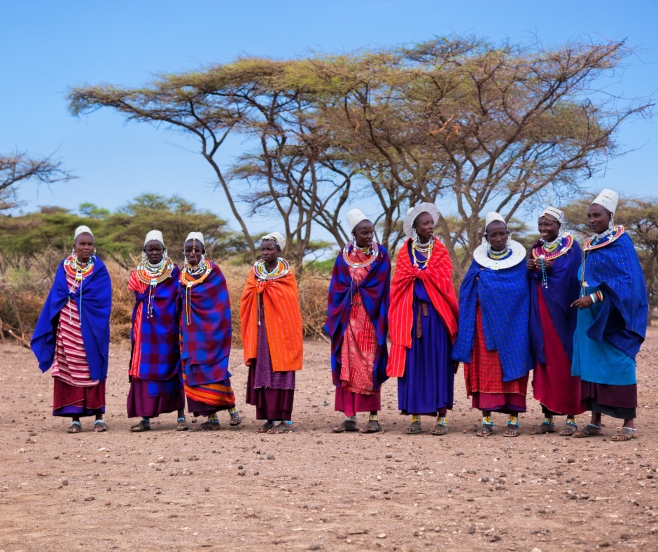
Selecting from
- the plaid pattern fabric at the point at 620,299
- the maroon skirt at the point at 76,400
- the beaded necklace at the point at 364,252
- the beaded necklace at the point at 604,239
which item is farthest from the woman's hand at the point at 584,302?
the maroon skirt at the point at 76,400

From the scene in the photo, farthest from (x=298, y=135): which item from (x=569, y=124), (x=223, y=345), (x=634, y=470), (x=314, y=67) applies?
(x=634, y=470)

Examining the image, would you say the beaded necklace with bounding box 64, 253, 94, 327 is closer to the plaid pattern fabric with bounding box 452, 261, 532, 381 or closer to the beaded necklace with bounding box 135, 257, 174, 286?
the beaded necklace with bounding box 135, 257, 174, 286

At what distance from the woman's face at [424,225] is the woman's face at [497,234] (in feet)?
1.71

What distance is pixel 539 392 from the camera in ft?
25.4

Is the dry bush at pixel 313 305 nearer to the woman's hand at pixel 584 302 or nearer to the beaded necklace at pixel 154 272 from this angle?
the beaded necklace at pixel 154 272

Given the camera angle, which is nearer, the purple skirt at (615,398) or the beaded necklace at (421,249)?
the purple skirt at (615,398)

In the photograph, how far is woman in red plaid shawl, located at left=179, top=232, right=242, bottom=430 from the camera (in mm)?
8492

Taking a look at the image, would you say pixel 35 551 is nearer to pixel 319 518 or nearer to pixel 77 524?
pixel 77 524

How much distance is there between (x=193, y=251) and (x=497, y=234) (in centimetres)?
290

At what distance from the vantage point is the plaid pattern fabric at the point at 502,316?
7.71 metres

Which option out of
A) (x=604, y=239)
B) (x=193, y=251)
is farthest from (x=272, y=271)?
(x=604, y=239)

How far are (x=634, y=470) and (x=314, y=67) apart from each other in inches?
627

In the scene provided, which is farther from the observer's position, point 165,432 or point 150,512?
point 165,432

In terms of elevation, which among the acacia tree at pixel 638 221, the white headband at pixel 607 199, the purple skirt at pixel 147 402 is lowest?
the purple skirt at pixel 147 402
